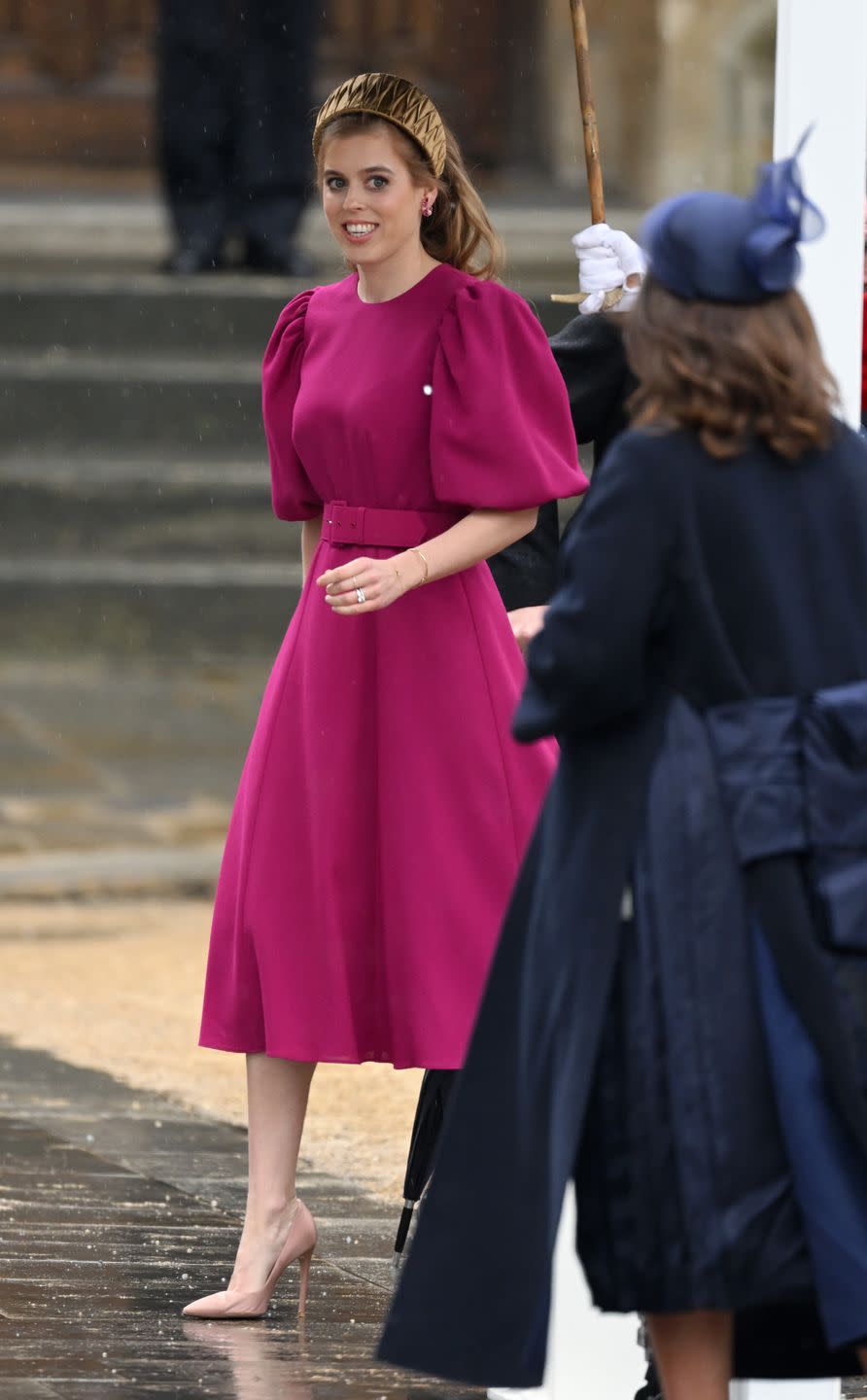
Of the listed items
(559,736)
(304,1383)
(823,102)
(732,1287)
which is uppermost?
(823,102)

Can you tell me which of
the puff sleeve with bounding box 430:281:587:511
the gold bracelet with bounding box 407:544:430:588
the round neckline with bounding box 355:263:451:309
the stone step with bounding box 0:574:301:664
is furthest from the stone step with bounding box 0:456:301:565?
the gold bracelet with bounding box 407:544:430:588

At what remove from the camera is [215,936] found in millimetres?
3893

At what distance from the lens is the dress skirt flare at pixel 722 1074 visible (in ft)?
8.46

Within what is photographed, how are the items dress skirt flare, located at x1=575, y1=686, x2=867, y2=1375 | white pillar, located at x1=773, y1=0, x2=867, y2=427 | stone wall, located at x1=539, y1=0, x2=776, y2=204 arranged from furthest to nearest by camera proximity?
1. stone wall, located at x1=539, y1=0, x2=776, y2=204
2. white pillar, located at x1=773, y1=0, x2=867, y2=427
3. dress skirt flare, located at x1=575, y1=686, x2=867, y2=1375

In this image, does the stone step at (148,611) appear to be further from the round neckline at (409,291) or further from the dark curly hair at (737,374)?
the dark curly hair at (737,374)

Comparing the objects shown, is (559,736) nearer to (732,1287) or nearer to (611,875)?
(611,875)

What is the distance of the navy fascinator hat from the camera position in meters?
2.65

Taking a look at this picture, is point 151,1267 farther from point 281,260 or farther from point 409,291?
point 281,260

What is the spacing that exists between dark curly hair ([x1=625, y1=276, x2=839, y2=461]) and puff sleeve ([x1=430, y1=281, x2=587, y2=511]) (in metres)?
1.08

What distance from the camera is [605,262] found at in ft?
12.8

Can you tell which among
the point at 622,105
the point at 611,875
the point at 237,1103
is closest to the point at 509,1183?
the point at 611,875

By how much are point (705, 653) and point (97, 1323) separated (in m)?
1.62

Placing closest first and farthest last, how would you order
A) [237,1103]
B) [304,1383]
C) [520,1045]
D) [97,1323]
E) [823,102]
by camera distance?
[520,1045], [823,102], [304,1383], [97,1323], [237,1103]

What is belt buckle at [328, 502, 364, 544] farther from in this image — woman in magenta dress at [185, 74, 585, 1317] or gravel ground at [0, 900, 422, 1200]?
gravel ground at [0, 900, 422, 1200]
